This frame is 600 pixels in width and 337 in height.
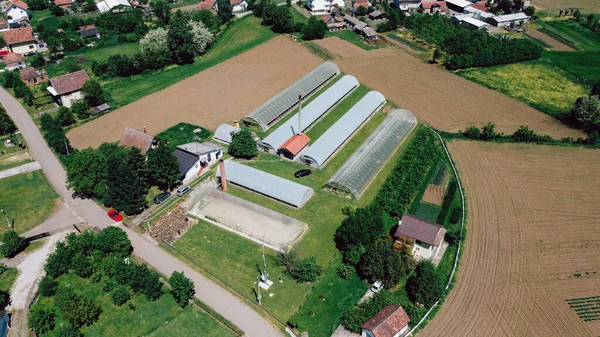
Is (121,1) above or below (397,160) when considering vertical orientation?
above

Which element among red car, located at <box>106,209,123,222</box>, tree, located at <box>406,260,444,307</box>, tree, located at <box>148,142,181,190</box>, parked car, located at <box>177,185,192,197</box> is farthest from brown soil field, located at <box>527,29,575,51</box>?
red car, located at <box>106,209,123,222</box>

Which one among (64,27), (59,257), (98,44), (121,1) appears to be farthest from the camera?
(121,1)

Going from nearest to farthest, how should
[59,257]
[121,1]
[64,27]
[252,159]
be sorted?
[59,257], [252,159], [64,27], [121,1]

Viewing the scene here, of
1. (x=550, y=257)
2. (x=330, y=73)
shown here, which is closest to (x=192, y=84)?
(x=330, y=73)

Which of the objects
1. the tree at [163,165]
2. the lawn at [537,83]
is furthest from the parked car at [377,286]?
the lawn at [537,83]

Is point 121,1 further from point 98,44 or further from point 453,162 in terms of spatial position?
point 453,162

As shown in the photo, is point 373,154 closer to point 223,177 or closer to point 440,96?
point 223,177

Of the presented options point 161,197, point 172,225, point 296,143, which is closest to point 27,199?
point 161,197
